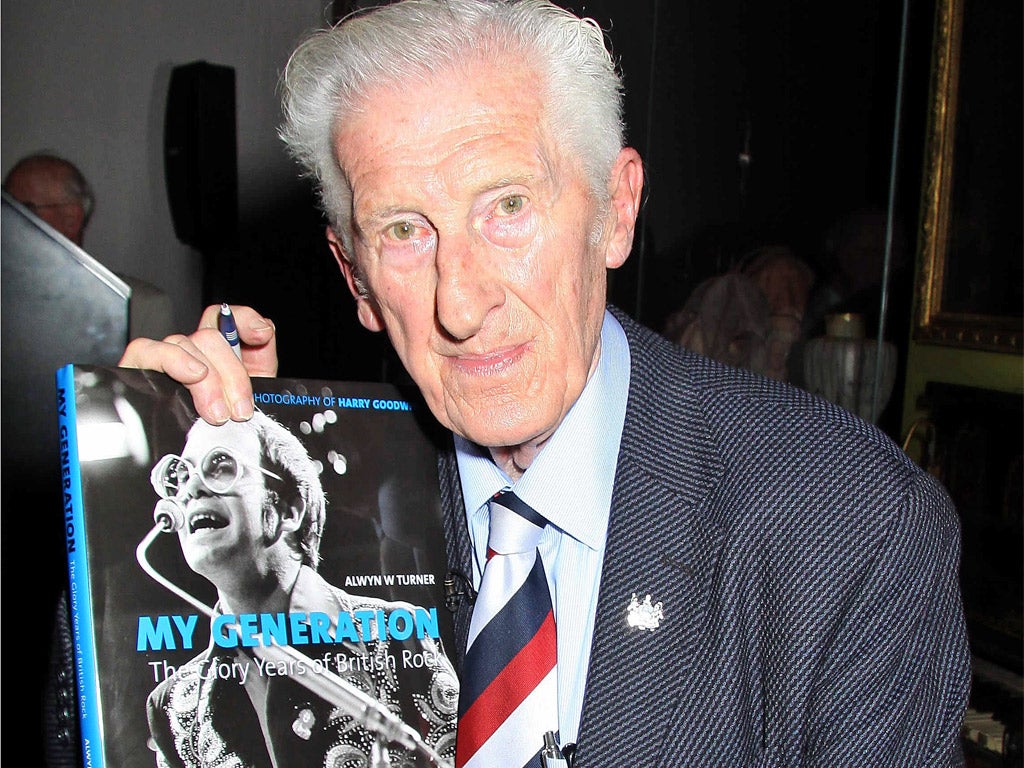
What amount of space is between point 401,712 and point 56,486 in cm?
163

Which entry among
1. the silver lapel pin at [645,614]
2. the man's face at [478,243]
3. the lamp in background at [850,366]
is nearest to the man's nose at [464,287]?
the man's face at [478,243]

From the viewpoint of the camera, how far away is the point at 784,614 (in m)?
1.27

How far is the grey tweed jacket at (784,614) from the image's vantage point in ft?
4.02

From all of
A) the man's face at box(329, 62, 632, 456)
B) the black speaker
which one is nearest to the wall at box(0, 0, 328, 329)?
the black speaker

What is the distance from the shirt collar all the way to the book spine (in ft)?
1.85

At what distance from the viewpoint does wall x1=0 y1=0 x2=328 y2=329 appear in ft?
7.87

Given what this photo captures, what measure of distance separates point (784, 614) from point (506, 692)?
38cm

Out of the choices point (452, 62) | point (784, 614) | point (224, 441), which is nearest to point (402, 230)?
point (452, 62)

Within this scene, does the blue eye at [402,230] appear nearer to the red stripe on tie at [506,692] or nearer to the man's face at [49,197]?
the red stripe on tie at [506,692]

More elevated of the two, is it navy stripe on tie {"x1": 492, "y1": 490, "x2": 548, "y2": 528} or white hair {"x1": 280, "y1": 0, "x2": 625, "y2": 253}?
white hair {"x1": 280, "y1": 0, "x2": 625, "y2": 253}

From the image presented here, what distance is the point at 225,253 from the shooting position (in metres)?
2.67

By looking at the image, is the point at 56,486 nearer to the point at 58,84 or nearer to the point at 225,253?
the point at 225,253

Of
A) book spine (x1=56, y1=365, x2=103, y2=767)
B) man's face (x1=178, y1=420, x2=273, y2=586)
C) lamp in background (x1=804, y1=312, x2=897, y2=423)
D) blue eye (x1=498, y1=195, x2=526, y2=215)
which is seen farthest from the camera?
lamp in background (x1=804, y1=312, x2=897, y2=423)

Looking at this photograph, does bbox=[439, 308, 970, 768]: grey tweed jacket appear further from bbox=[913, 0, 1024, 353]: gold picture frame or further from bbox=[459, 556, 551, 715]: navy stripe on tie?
bbox=[913, 0, 1024, 353]: gold picture frame
